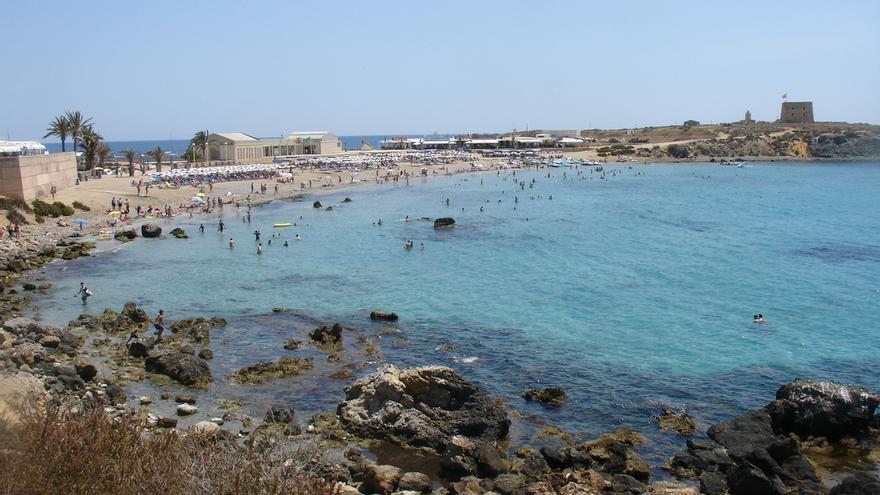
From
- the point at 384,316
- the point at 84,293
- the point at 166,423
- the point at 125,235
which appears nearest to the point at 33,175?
the point at 125,235

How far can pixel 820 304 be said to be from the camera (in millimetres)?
35375

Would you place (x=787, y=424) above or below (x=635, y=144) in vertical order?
below

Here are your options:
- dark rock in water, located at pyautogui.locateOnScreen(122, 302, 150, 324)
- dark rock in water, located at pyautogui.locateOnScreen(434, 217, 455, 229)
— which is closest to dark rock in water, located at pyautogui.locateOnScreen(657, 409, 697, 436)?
dark rock in water, located at pyautogui.locateOnScreen(122, 302, 150, 324)

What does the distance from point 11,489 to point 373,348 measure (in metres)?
18.4

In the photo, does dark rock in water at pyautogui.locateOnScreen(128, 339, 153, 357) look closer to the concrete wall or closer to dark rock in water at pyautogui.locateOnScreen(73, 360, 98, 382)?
dark rock in water at pyautogui.locateOnScreen(73, 360, 98, 382)

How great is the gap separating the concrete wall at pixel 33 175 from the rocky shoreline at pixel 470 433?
105 feet

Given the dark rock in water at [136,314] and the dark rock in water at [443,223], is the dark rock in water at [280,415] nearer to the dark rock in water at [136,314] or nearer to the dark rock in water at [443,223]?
the dark rock in water at [136,314]

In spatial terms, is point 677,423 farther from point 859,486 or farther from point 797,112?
point 797,112

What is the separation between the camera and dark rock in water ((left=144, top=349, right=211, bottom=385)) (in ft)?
78.4

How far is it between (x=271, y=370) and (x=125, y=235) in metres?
33.2

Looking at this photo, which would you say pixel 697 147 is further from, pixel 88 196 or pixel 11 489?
pixel 11 489

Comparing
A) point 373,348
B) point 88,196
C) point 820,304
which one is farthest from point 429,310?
point 88,196

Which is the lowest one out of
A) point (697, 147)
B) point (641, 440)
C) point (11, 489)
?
point (641, 440)

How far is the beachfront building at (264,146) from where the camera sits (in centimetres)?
10525
